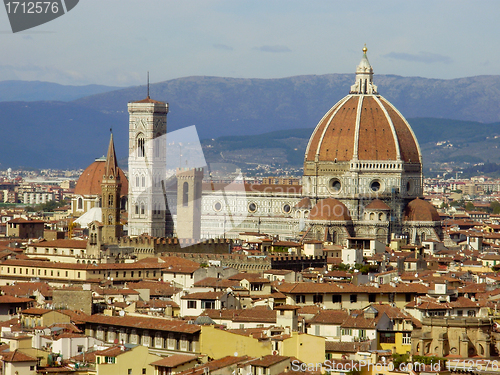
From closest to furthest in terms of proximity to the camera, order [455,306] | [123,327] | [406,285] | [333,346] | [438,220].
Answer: [333,346], [123,327], [455,306], [406,285], [438,220]

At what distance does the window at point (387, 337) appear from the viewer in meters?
43.4

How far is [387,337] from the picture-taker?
143 ft

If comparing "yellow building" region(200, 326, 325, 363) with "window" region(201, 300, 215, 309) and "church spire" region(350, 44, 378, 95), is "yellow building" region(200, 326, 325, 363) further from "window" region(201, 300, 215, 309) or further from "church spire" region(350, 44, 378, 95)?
"church spire" region(350, 44, 378, 95)

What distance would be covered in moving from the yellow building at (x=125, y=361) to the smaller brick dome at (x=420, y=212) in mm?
71435

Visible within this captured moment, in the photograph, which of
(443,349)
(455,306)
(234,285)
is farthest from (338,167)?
(443,349)

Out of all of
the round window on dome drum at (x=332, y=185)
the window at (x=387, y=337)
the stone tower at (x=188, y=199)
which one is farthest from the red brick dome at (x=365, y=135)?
the window at (x=387, y=337)

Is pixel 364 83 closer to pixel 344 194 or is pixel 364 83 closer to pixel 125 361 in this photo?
pixel 344 194

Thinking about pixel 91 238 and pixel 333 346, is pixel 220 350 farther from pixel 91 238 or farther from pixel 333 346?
pixel 91 238

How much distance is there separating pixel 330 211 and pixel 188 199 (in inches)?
472

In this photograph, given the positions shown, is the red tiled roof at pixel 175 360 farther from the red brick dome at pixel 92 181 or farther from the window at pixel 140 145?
the red brick dome at pixel 92 181

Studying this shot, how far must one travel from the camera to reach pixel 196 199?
370 feet

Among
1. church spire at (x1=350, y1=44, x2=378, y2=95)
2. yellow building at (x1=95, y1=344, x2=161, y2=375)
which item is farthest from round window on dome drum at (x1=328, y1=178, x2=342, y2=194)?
yellow building at (x1=95, y1=344, x2=161, y2=375)

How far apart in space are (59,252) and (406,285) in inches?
1234

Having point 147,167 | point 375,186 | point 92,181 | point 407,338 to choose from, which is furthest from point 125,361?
point 92,181
